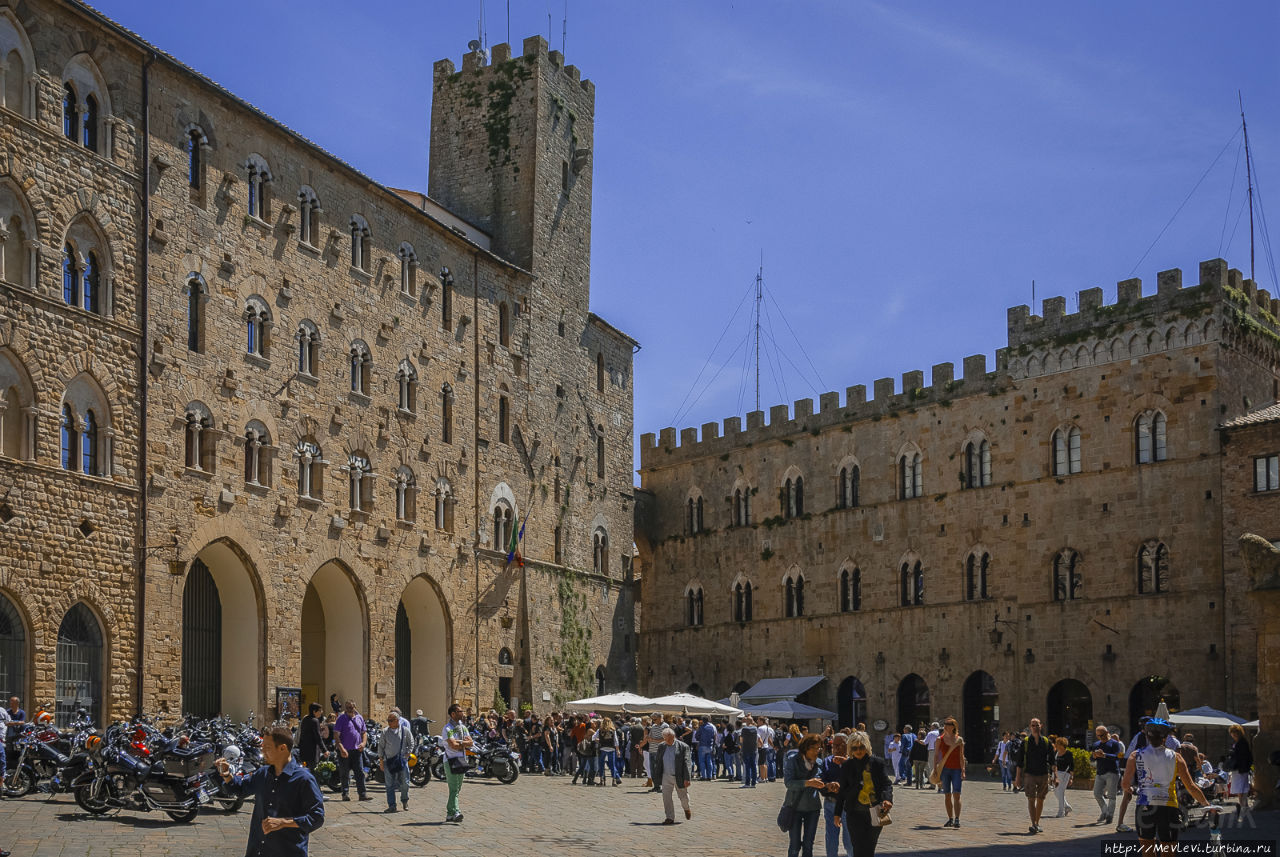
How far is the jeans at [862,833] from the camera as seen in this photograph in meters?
12.8

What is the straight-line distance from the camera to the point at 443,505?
3831cm

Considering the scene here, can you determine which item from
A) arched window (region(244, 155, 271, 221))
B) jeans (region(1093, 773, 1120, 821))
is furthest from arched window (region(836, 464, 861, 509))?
jeans (region(1093, 773, 1120, 821))

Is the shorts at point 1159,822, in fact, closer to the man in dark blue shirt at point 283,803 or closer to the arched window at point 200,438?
the man in dark blue shirt at point 283,803

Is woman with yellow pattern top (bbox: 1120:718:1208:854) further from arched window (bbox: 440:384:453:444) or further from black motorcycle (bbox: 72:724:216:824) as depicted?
arched window (bbox: 440:384:453:444)

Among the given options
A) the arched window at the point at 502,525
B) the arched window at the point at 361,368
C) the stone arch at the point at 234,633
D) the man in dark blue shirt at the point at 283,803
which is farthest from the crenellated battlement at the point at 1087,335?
the man in dark blue shirt at the point at 283,803

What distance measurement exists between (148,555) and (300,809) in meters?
20.1

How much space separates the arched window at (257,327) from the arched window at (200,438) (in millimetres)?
1966

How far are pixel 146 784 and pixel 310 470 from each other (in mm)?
15417

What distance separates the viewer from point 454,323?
39250 millimetres

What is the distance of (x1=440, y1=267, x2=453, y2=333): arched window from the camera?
38938 mm

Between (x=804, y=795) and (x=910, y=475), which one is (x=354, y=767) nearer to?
(x=804, y=795)

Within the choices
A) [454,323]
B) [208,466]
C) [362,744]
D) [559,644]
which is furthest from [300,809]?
[559,644]

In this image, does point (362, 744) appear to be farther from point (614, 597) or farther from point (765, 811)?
point (614, 597)

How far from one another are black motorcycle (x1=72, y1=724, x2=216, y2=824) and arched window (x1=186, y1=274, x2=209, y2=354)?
504 inches
